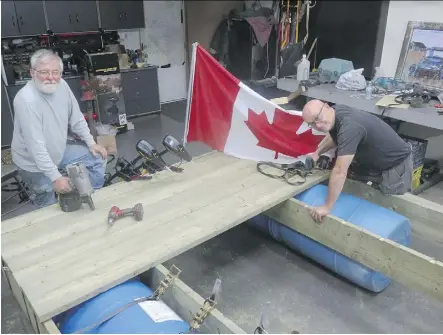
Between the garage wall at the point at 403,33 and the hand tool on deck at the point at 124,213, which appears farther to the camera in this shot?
the garage wall at the point at 403,33

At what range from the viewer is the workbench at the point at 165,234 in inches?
67.9

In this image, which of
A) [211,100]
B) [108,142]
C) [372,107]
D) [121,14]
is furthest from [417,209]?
[121,14]

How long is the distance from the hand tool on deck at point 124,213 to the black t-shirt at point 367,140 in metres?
1.20

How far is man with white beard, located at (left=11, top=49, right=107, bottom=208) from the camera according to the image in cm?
241

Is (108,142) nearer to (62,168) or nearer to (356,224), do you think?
(62,168)

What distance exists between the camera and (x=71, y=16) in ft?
17.6

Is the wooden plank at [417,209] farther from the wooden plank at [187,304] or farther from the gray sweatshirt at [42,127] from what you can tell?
the gray sweatshirt at [42,127]

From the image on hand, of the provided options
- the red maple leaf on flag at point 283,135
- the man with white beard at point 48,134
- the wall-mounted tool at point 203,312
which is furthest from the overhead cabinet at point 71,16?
the wall-mounted tool at point 203,312

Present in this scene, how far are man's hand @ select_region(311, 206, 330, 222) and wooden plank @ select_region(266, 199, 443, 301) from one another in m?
0.03

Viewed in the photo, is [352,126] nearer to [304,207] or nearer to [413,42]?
[304,207]

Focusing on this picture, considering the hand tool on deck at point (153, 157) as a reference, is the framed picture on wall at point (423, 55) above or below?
above

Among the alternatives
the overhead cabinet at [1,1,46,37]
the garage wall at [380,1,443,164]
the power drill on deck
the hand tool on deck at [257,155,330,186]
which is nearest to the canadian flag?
the hand tool on deck at [257,155,330,186]

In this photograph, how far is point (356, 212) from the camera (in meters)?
2.43

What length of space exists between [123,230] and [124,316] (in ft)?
1.81
